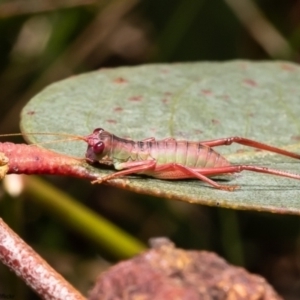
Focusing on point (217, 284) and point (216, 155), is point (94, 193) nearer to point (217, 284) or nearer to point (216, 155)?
point (216, 155)

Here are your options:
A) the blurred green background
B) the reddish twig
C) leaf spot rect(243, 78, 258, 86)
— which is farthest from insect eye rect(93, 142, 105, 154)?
the blurred green background

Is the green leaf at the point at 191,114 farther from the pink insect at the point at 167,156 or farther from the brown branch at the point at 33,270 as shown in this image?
the brown branch at the point at 33,270

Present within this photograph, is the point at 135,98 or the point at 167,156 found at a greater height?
the point at 135,98

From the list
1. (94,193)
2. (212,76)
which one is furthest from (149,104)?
(94,193)

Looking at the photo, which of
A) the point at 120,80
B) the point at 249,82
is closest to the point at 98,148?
the point at 120,80

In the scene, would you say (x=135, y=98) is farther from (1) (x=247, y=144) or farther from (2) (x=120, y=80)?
(1) (x=247, y=144)

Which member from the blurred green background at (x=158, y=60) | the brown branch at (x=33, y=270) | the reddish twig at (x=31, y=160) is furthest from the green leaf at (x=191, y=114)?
the blurred green background at (x=158, y=60)
